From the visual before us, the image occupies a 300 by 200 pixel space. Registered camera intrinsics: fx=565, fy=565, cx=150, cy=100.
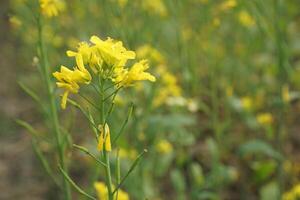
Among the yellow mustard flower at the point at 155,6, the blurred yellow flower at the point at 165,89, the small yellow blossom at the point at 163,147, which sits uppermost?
the yellow mustard flower at the point at 155,6

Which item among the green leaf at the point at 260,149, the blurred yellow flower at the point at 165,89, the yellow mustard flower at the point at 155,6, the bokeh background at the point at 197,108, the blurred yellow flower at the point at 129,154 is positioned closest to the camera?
the green leaf at the point at 260,149

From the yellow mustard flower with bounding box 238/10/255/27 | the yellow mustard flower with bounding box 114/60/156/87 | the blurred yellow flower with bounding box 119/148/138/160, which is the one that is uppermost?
the yellow mustard flower with bounding box 238/10/255/27

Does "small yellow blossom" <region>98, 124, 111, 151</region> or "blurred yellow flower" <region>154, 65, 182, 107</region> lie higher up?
"blurred yellow flower" <region>154, 65, 182, 107</region>

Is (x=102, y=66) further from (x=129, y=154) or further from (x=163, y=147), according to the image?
(x=163, y=147)

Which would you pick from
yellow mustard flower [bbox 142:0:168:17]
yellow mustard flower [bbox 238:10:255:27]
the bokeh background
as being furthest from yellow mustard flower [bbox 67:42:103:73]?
yellow mustard flower [bbox 238:10:255:27]

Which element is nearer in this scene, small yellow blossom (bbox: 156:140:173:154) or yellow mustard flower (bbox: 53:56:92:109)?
yellow mustard flower (bbox: 53:56:92:109)

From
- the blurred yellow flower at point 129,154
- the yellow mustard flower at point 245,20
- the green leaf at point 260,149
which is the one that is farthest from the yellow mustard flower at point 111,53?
the yellow mustard flower at point 245,20

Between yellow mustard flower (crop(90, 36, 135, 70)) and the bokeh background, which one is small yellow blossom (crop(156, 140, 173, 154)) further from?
yellow mustard flower (crop(90, 36, 135, 70))

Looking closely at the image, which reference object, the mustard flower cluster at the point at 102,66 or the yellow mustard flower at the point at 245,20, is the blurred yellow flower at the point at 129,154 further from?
the mustard flower cluster at the point at 102,66

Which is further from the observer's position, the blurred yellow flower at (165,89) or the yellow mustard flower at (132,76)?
the blurred yellow flower at (165,89)

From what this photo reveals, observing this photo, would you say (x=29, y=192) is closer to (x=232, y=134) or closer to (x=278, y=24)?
(x=232, y=134)

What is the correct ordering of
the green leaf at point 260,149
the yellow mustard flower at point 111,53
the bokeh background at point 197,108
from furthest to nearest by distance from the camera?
the bokeh background at point 197,108, the green leaf at point 260,149, the yellow mustard flower at point 111,53
